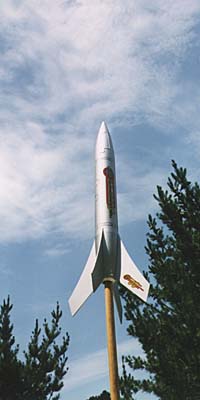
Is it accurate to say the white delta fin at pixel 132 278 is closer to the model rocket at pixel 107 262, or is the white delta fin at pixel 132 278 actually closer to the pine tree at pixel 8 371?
the model rocket at pixel 107 262

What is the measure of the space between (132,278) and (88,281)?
1.46 meters

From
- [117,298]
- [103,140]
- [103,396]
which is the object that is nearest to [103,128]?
[103,140]

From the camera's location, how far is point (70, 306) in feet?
50.5

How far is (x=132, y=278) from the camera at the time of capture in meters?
15.2

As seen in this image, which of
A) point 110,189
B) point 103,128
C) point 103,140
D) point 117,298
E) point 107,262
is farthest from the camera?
point 103,128

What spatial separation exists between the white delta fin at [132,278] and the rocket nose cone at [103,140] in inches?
151

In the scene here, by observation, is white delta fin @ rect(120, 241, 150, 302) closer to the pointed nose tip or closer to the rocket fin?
the rocket fin

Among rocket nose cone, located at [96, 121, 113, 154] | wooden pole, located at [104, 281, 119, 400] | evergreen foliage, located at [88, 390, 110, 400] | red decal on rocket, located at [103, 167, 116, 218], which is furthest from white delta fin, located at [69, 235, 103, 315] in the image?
evergreen foliage, located at [88, 390, 110, 400]

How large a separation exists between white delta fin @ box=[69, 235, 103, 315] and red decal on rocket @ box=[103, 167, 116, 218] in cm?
140

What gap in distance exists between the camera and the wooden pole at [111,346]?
43.2 ft

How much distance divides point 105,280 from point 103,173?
3.77 metres

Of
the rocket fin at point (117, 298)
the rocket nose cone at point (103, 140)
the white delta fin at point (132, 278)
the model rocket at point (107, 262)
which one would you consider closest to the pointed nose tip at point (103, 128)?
the rocket nose cone at point (103, 140)

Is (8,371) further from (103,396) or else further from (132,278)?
(103,396)

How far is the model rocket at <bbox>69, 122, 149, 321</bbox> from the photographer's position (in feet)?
49.3
